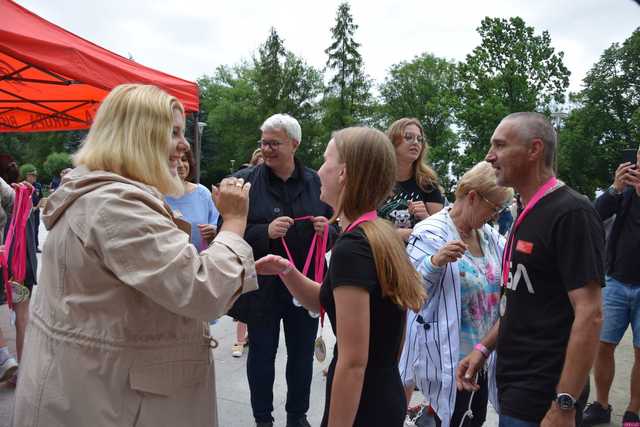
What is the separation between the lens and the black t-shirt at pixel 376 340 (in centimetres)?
175

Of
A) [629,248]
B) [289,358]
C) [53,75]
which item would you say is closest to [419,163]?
[629,248]

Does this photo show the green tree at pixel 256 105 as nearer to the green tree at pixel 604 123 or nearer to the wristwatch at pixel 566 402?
the green tree at pixel 604 123

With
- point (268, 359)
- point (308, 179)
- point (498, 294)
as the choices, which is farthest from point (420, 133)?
point (268, 359)

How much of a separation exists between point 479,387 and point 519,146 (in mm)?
1392

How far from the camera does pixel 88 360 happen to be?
4.76 ft

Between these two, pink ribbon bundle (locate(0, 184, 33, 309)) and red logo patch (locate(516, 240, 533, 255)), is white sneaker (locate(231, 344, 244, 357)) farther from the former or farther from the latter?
red logo patch (locate(516, 240, 533, 255))

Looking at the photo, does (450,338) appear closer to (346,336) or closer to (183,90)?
(346,336)

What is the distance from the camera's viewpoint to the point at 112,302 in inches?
57.7

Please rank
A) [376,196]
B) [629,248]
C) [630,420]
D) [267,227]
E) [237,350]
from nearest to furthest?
[376,196], [267,227], [630,420], [629,248], [237,350]

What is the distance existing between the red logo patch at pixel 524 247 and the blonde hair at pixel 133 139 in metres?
1.36

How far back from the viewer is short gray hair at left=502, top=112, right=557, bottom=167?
2.10 metres

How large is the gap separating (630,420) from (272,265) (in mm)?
→ 3196

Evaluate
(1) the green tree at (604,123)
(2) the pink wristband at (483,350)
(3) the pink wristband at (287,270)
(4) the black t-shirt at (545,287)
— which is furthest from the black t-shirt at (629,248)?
(1) the green tree at (604,123)

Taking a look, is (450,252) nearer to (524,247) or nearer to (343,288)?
(524,247)
